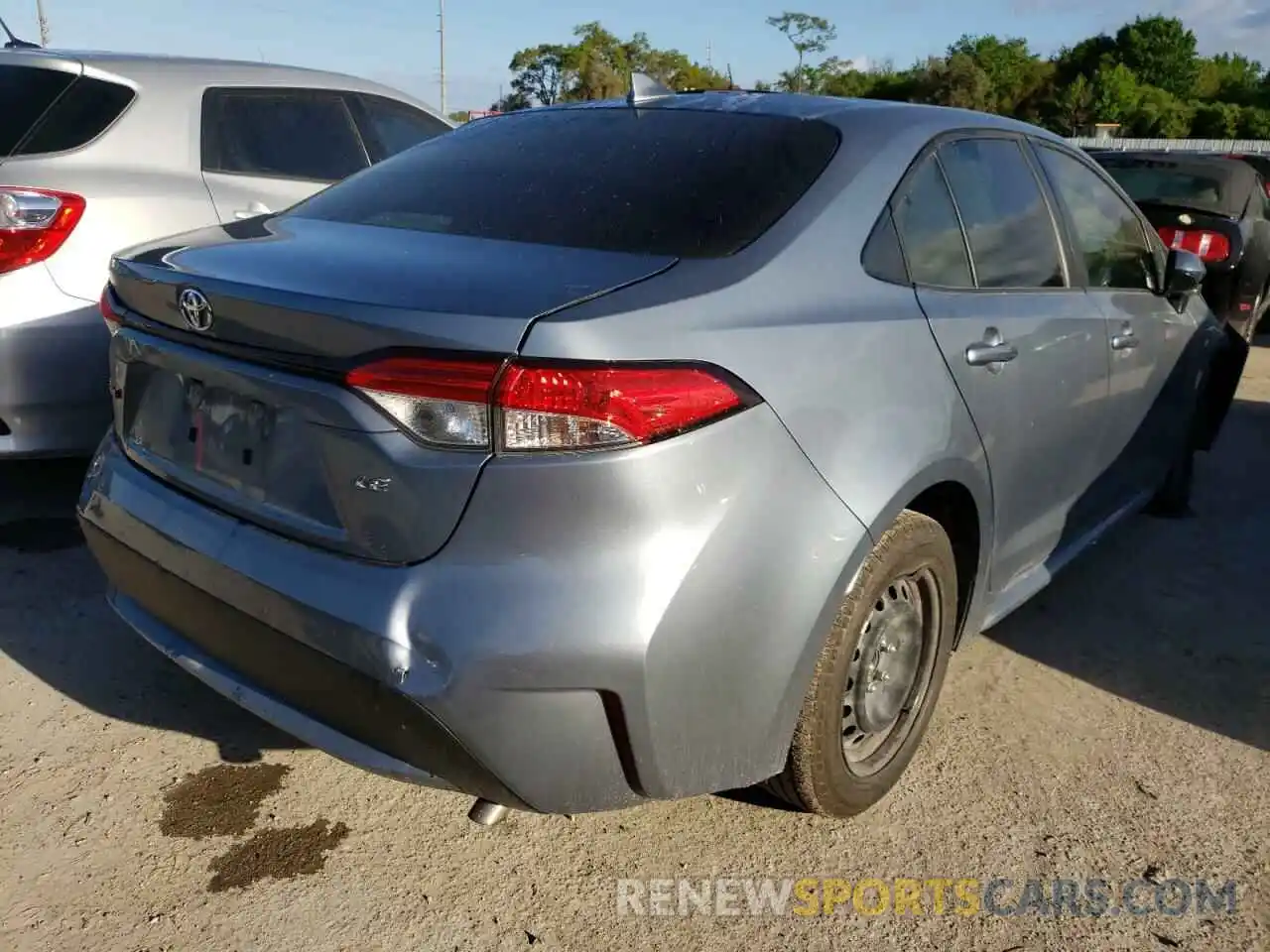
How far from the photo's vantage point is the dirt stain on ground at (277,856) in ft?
7.53

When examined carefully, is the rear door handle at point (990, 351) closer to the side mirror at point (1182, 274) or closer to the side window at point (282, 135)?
the side mirror at point (1182, 274)

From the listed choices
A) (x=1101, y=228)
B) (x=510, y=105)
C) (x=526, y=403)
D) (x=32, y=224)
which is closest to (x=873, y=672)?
(x=526, y=403)

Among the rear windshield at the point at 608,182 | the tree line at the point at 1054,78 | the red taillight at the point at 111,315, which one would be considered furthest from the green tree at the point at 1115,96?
the red taillight at the point at 111,315

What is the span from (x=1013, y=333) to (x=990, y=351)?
170mm

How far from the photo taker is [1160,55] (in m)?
77.9

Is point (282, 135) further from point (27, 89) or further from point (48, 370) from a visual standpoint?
point (48, 370)

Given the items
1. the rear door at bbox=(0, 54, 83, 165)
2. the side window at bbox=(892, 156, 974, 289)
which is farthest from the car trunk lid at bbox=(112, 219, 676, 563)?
the rear door at bbox=(0, 54, 83, 165)

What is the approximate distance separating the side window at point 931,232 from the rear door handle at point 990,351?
0.14 meters

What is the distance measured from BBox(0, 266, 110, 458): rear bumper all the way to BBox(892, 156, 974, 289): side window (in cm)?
250

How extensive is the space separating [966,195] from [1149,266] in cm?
130

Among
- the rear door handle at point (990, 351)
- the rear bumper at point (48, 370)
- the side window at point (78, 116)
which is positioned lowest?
the rear bumper at point (48, 370)

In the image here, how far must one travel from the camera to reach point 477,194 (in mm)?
2504

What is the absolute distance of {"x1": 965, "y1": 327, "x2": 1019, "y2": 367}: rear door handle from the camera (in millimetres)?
2504

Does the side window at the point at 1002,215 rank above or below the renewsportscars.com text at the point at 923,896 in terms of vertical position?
above
